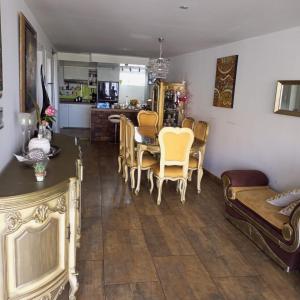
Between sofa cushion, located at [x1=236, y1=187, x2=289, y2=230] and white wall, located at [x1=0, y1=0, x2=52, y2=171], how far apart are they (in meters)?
2.28

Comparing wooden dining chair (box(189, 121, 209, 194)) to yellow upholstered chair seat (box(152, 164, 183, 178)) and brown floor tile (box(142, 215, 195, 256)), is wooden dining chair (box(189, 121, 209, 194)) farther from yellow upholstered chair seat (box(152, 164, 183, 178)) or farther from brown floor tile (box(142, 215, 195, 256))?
brown floor tile (box(142, 215, 195, 256))

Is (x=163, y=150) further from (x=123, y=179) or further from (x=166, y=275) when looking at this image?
(x=166, y=275)

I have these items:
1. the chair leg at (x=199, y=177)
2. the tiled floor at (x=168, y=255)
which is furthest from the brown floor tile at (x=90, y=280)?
the chair leg at (x=199, y=177)

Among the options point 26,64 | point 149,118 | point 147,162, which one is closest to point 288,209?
point 147,162

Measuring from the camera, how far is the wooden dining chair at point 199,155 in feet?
14.5

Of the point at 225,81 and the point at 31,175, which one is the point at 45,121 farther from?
the point at 225,81

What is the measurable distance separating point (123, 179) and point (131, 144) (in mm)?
856

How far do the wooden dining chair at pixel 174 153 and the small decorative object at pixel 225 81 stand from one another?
1263 mm

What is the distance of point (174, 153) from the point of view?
3.97 metres

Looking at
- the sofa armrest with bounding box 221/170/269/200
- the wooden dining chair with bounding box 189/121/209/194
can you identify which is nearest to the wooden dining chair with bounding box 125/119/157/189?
the wooden dining chair with bounding box 189/121/209/194

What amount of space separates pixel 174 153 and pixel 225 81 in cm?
168

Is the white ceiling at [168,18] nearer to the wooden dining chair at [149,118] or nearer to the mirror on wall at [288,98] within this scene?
the mirror on wall at [288,98]

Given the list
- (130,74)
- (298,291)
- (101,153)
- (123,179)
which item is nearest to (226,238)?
(298,291)

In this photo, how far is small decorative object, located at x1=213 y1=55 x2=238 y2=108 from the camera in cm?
465
